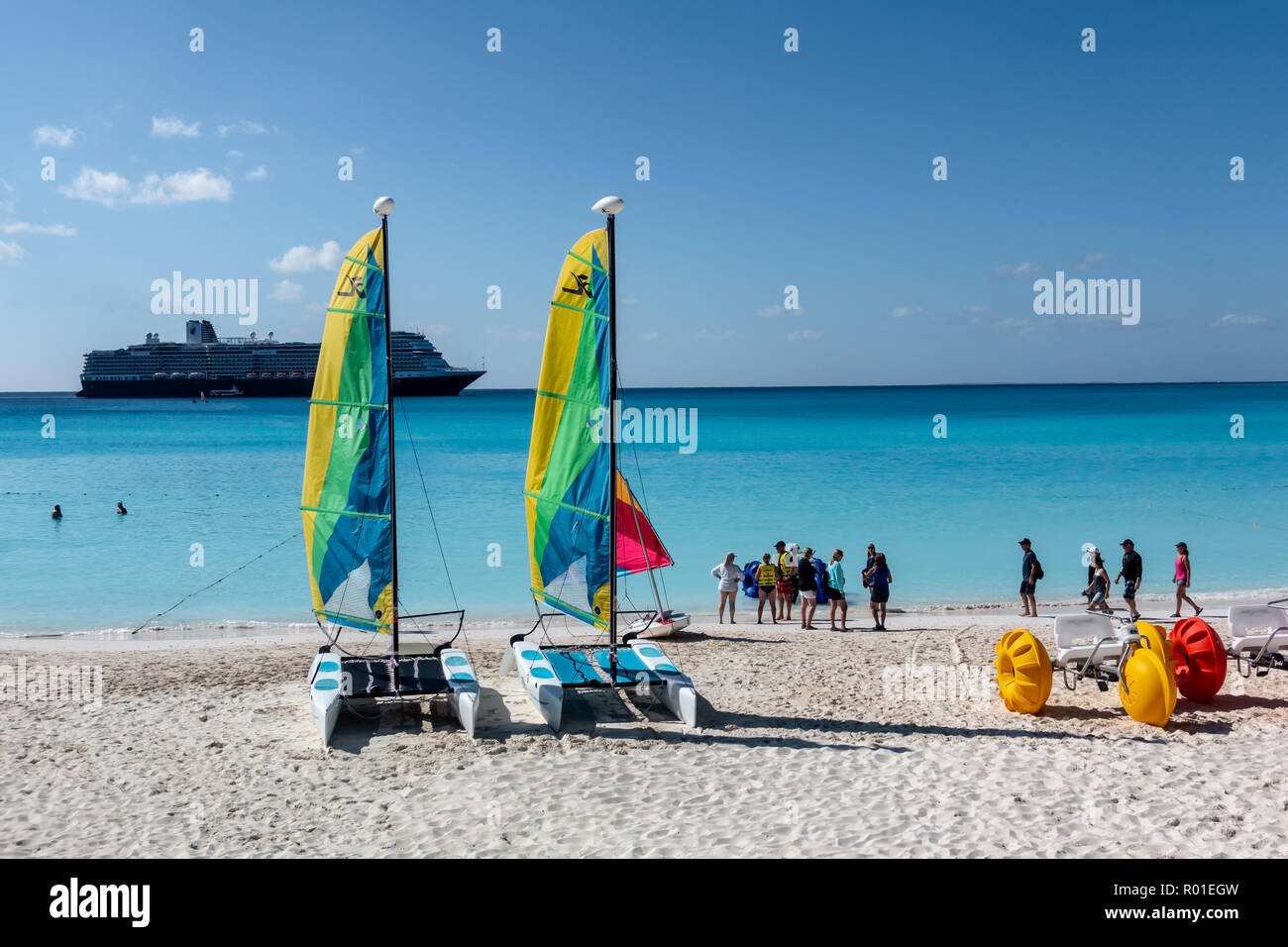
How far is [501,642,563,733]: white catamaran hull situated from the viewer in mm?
8398

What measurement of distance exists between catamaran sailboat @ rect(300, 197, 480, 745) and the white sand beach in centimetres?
57

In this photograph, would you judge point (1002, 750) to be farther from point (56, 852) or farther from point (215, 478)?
point (215, 478)

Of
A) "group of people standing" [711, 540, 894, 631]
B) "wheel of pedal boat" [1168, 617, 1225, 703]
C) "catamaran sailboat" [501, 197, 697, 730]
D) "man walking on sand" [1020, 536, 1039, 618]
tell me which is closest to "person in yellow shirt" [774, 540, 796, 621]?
"group of people standing" [711, 540, 894, 631]

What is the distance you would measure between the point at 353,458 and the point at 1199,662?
342 inches

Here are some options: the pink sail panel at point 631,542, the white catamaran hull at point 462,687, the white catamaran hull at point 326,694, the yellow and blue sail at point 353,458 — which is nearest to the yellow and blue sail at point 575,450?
the white catamaran hull at point 462,687

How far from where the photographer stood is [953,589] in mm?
18078

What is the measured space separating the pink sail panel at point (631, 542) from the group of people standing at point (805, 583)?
1.23 meters

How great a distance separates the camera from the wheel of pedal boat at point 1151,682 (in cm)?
804

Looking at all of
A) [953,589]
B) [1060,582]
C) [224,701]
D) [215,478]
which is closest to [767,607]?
[953,589]

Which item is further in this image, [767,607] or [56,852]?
[767,607]

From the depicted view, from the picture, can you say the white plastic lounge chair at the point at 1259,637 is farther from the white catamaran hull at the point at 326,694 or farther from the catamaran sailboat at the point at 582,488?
the white catamaran hull at the point at 326,694

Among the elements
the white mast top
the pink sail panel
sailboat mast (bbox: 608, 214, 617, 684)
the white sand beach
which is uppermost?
the white mast top

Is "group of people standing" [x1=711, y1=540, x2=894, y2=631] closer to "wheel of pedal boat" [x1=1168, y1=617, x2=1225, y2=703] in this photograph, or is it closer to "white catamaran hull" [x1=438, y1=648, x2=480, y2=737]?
"wheel of pedal boat" [x1=1168, y1=617, x2=1225, y2=703]
